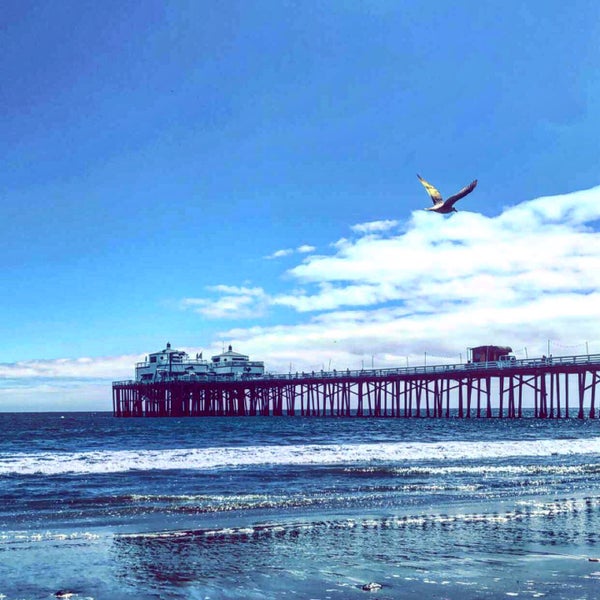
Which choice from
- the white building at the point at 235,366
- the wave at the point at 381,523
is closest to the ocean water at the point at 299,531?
the wave at the point at 381,523

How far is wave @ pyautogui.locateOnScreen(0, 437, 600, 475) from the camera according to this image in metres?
22.8

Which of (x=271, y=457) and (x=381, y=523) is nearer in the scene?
(x=381, y=523)

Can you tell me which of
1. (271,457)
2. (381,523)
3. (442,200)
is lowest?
(271,457)

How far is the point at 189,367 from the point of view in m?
108

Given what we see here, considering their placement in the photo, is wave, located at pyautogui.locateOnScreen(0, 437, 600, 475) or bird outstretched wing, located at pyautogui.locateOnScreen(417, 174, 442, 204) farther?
wave, located at pyautogui.locateOnScreen(0, 437, 600, 475)

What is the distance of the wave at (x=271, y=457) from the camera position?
22.8 m

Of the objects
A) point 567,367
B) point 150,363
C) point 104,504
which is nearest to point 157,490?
point 104,504

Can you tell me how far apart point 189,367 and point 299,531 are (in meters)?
97.7

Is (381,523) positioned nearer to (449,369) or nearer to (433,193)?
(433,193)

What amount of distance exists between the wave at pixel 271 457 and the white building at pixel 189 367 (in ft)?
243

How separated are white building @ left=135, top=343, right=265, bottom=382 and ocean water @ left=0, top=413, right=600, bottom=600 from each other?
84199 millimetres

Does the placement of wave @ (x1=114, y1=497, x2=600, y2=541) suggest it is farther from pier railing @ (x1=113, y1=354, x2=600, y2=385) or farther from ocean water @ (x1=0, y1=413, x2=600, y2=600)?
pier railing @ (x1=113, y1=354, x2=600, y2=385)

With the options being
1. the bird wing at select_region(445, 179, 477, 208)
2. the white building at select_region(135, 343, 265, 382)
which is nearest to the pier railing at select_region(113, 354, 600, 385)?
the white building at select_region(135, 343, 265, 382)

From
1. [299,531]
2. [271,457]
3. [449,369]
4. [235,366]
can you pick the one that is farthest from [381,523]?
[235,366]
